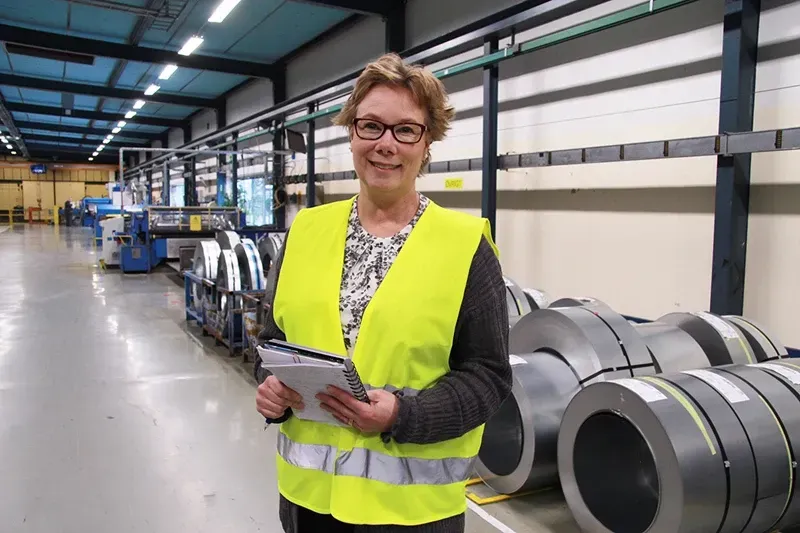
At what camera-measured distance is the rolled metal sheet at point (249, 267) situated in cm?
623

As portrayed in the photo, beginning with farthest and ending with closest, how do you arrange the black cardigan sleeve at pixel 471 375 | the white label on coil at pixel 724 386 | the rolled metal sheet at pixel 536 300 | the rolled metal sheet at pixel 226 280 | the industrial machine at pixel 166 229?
A: the industrial machine at pixel 166 229, the rolled metal sheet at pixel 226 280, the rolled metal sheet at pixel 536 300, the white label on coil at pixel 724 386, the black cardigan sleeve at pixel 471 375

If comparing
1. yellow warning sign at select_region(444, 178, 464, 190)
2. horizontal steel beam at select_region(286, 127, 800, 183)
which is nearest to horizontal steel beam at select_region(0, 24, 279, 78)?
yellow warning sign at select_region(444, 178, 464, 190)

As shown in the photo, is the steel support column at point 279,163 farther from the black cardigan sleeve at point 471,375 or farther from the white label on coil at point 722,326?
the black cardigan sleeve at point 471,375

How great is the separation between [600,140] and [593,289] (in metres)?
1.30

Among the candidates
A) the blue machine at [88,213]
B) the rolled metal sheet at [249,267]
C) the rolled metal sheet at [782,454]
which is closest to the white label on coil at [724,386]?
the rolled metal sheet at [782,454]

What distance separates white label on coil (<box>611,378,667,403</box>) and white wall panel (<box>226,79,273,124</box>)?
39.0 ft

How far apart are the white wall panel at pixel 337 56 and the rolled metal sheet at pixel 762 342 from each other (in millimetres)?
6563

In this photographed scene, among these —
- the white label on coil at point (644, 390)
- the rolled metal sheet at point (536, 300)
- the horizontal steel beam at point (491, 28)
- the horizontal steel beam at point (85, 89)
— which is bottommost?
the rolled metal sheet at point (536, 300)

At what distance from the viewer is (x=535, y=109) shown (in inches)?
239

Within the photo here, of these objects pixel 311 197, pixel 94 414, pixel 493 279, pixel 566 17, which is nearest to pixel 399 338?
pixel 493 279

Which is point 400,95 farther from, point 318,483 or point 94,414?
point 94,414

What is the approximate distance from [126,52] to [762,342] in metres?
10.6

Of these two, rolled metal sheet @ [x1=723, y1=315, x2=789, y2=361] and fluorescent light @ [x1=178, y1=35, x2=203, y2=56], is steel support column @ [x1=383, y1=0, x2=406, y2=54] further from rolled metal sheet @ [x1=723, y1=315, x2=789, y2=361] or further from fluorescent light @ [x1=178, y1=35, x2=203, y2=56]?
rolled metal sheet @ [x1=723, y1=315, x2=789, y2=361]

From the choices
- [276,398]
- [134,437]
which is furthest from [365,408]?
[134,437]
